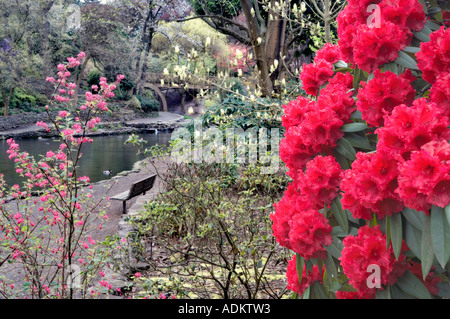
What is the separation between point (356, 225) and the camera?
1.28 metres

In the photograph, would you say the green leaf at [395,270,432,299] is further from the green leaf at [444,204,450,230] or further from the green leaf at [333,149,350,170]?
the green leaf at [333,149,350,170]

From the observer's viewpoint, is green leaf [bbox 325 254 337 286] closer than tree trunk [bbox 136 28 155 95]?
Yes

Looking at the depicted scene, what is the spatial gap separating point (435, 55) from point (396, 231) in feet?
1.65

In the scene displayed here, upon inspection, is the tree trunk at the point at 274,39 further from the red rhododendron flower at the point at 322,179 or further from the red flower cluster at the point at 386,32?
the red rhododendron flower at the point at 322,179

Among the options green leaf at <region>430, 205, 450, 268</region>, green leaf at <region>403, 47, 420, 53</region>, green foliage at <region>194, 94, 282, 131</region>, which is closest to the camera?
green leaf at <region>430, 205, 450, 268</region>

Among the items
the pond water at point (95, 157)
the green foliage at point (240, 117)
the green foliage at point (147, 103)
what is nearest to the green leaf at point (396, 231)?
the green foliage at point (240, 117)

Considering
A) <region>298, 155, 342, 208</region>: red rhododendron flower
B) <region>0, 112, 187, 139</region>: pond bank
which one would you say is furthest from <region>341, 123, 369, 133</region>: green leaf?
<region>0, 112, 187, 139</region>: pond bank

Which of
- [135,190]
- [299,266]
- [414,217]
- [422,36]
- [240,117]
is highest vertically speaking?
[422,36]

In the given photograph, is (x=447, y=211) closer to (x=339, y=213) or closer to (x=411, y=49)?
Result: (x=339, y=213)

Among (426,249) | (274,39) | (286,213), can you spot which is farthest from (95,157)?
(426,249)

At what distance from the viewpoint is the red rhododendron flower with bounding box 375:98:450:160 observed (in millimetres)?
1012

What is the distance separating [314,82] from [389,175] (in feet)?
2.02

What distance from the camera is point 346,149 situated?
1.26 meters

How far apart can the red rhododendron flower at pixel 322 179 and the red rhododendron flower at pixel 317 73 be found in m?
0.43
